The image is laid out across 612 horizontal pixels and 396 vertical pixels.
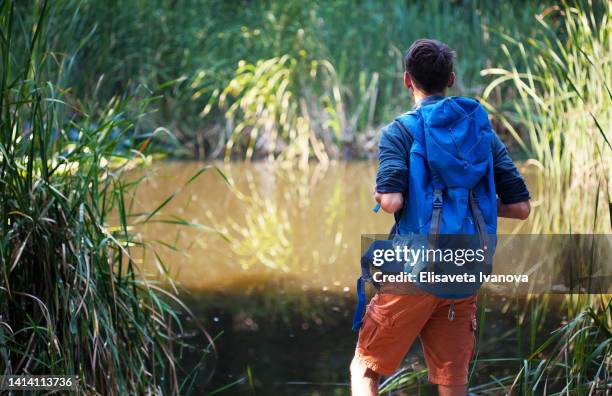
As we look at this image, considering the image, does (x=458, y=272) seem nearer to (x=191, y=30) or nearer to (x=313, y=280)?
(x=313, y=280)

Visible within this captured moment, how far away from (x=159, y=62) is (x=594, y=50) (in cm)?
689

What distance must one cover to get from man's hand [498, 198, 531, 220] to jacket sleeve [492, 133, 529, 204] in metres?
0.01

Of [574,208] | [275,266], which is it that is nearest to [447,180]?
[574,208]

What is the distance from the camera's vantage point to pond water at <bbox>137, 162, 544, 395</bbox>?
4.00m

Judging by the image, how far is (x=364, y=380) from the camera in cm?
288

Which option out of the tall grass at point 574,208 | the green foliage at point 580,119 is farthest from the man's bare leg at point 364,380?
the green foliage at point 580,119

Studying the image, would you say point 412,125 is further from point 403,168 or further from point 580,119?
point 580,119

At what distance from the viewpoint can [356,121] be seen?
10.2 metres

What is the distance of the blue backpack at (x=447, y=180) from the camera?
2.66 m

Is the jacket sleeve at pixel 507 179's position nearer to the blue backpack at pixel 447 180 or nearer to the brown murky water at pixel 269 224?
the blue backpack at pixel 447 180

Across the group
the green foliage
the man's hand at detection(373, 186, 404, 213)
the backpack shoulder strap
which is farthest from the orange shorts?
the green foliage

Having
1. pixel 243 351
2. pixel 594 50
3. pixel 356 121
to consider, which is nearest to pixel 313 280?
pixel 243 351

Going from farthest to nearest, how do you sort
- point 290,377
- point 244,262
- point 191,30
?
point 191,30 → point 244,262 → point 290,377

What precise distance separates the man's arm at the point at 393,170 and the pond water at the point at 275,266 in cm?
105
